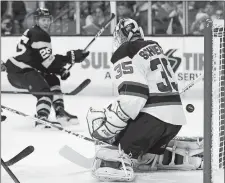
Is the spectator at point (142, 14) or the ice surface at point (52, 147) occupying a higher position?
the spectator at point (142, 14)

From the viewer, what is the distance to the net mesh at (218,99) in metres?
2.21

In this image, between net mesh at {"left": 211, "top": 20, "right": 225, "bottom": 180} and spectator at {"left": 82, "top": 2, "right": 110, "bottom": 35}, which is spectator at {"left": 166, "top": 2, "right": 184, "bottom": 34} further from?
net mesh at {"left": 211, "top": 20, "right": 225, "bottom": 180}

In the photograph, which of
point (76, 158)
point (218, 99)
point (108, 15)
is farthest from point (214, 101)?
point (108, 15)

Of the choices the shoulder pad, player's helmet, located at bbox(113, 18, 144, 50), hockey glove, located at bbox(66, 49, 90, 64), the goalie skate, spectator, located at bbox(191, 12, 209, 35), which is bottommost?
the goalie skate

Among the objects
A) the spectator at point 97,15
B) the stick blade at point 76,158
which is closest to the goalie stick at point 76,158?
the stick blade at point 76,158

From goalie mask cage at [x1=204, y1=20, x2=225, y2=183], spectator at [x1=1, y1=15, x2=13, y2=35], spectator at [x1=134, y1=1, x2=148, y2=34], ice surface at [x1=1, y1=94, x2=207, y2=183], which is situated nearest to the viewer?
goalie mask cage at [x1=204, y1=20, x2=225, y2=183]

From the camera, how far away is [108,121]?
2979 mm

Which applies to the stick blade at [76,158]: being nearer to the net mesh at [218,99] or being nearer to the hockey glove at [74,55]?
the net mesh at [218,99]

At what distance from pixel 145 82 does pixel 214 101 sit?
27.2 inches

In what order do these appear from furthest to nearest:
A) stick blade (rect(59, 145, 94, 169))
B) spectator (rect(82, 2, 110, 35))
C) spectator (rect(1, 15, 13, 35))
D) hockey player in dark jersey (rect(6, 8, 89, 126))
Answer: spectator (rect(1, 15, 13, 35)) < spectator (rect(82, 2, 110, 35)) < hockey player in dark jersey (rect(6, 8, 89, 126)) < stick blade (rect(59, 145, 94, 169))

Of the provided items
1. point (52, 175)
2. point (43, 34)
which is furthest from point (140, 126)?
point (43, 34)

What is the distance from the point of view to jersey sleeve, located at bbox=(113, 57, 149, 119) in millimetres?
2863

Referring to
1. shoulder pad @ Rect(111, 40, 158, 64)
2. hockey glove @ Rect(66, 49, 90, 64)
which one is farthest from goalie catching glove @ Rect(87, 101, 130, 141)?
hockey glove @ Rect(66, 49, 90, 64)

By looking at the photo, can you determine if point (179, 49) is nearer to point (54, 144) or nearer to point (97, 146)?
point (54, 144)
